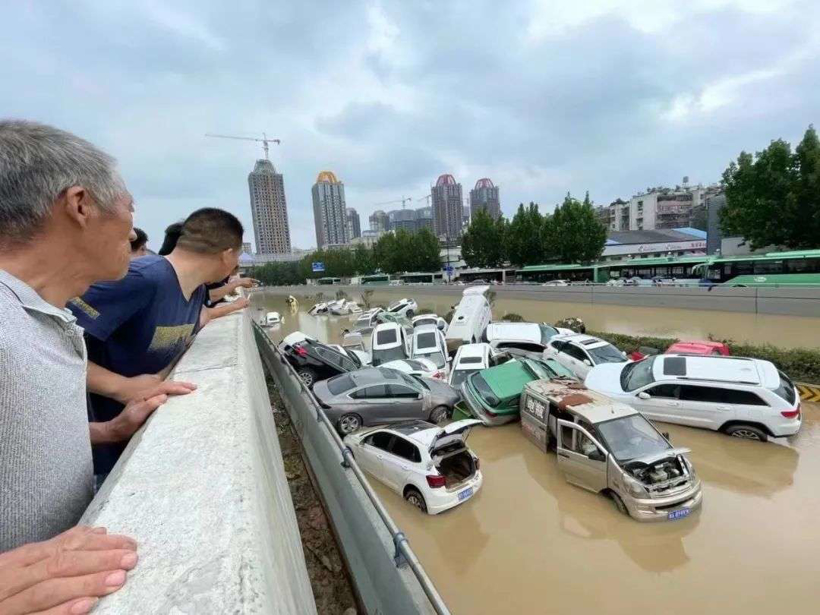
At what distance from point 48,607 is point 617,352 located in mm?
12203

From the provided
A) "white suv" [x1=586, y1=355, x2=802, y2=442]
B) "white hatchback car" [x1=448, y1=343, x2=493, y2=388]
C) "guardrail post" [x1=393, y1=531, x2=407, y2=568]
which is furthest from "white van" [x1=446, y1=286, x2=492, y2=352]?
"guardrail post" [x1=393, y1=531, x2=407, y2=568]

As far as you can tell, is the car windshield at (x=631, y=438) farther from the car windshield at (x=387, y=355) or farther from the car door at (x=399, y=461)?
the car windshield at (x=387, y=355)

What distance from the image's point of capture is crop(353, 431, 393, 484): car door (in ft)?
21.4

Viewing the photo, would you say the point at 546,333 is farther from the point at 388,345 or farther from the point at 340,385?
the point at 340,385

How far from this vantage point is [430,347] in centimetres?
1312

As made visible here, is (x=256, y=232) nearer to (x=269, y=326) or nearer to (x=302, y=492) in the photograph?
(x=269, y=326)

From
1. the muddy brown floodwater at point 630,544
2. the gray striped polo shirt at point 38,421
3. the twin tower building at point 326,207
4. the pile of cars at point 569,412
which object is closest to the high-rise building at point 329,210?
the twin tower building at point 326,207

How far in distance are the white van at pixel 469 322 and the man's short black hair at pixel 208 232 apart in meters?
12.5

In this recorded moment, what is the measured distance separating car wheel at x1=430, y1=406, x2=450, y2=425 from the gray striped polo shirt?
26.7 feet

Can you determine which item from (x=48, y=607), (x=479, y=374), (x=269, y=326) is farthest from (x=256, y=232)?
(x=48, y=607)

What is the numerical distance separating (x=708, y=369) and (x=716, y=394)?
1.61ft

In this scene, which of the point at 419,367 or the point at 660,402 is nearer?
the point at 660,402

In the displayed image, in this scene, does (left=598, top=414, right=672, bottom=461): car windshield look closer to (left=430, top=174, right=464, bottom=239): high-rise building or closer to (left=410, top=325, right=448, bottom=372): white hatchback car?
(left=410, top=325, right=448, bottom=372): white hatchback car

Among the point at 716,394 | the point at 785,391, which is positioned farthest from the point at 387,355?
the point at 785,391
